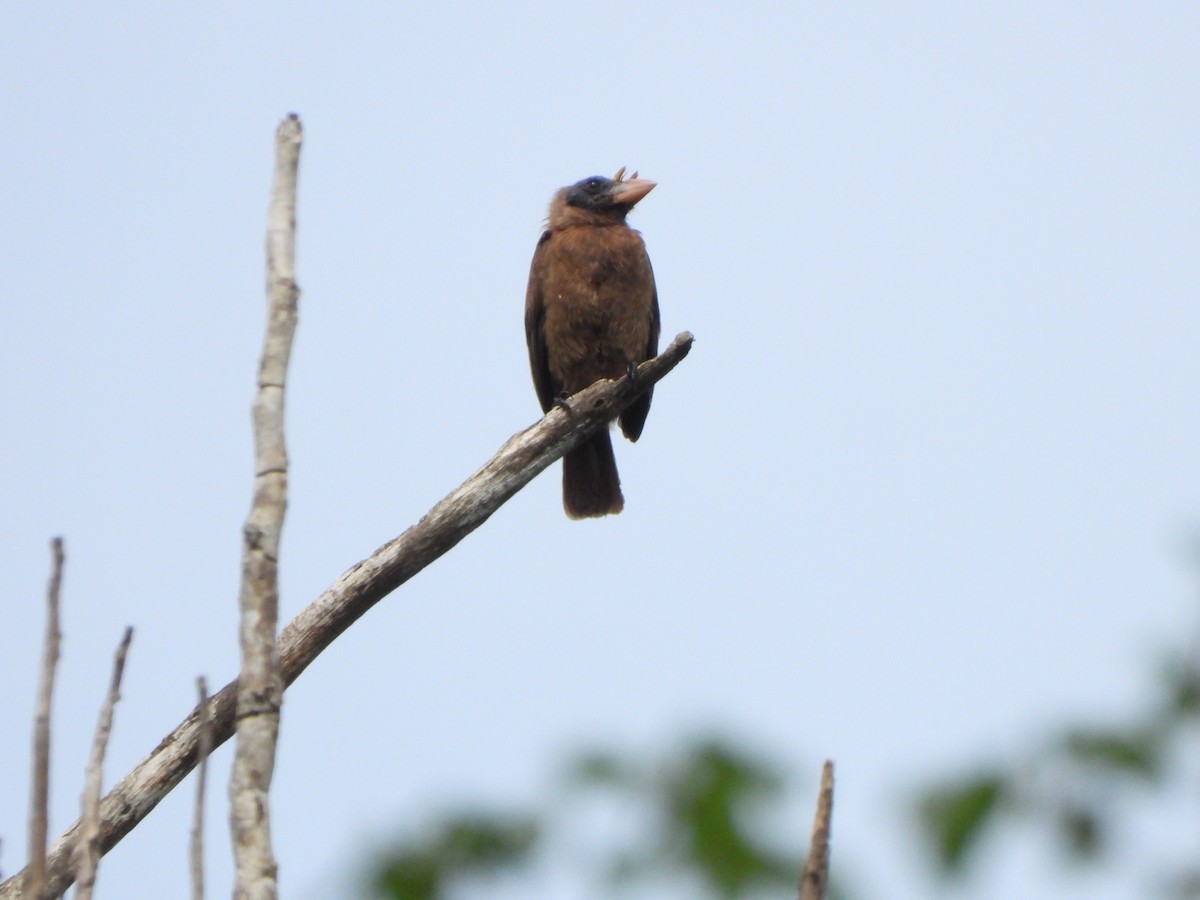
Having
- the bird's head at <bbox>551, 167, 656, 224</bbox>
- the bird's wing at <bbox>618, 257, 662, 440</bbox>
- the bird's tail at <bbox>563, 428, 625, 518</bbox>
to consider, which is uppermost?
the bird's head at <bbox>551, 167, 656, 224</bbox>

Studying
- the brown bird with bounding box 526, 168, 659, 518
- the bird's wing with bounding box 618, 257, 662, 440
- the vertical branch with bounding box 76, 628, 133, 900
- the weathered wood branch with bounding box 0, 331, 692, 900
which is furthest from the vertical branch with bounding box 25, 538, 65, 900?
the bird's wing with bounding box 618, 257, 662, 440

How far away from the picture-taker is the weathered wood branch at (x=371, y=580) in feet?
12.1

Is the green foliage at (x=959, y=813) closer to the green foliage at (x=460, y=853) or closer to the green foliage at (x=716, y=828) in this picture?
the green foliage at (x=716, y=828)

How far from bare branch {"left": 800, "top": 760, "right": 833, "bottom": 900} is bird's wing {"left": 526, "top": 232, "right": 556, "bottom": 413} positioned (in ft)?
19.5

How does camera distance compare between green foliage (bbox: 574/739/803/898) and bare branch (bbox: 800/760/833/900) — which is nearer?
green foliage (bbox: 574/739/803/898)

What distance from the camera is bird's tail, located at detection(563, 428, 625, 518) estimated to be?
7621 mm

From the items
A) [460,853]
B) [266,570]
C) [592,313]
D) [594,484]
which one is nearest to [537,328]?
[592,313]

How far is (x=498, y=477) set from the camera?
15.2ft

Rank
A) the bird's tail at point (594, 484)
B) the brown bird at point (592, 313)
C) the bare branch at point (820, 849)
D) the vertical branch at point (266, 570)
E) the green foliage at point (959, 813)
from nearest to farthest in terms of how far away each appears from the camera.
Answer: the green foliage at point (959, 813), the bare branch at point (820, 849), the vertical branch at point (266, 570), the brown bird at point (592, 313), the bird's tail at point (594, 484)

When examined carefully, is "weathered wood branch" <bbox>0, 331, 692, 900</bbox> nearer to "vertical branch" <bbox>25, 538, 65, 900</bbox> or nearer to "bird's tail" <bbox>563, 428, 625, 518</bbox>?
"vertical branch" <bbox>25, 538, 65, 900</bbox>

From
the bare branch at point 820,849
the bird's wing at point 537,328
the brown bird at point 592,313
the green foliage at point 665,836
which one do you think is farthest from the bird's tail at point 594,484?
the green foliage at point 665,836

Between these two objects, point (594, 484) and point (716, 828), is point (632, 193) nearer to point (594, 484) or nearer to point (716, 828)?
point (594, 484)

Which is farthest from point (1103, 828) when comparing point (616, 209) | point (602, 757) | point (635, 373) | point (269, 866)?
point (616, 209)

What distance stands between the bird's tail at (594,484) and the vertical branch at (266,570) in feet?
16.2
